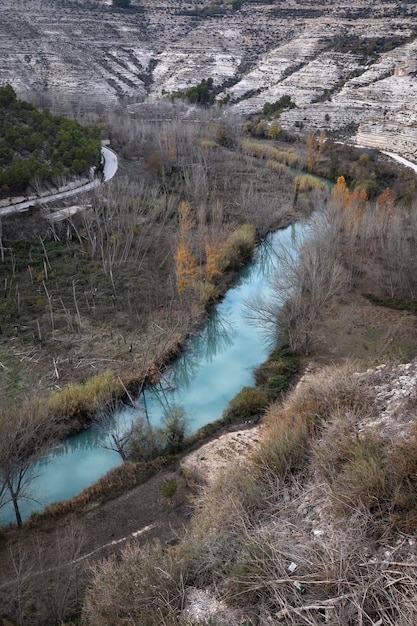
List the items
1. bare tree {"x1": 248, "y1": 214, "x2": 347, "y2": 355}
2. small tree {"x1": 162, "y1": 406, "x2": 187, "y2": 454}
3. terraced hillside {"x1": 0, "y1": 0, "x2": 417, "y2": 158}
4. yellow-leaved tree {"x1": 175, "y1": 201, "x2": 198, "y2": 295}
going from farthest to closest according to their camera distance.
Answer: terraced hillside {"x1": 0, "y1": 0, "x2": 417, "y2": 158}
yellow-leaved tree {"x1": 175, "y1": 201, "x2": 198, "y2": 295}
bare tree {"x1": 248, "y1": 214, "x2": 347, "y2": 355}
small tree {"x1": 162, "y1": 406, "x2": 187, "y2": 454}

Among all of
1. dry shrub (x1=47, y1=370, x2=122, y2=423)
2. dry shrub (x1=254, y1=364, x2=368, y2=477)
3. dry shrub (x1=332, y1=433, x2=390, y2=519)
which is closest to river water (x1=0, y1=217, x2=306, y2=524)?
dry shrub (x1=47, y1=370, x2=122, y2=423)

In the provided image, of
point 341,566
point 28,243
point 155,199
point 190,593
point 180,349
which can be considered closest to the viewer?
point 341,566

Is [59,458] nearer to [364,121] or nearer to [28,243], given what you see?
[28,243]

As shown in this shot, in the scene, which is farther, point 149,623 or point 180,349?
point 180,349

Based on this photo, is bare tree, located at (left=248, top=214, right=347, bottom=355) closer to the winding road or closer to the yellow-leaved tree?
the yellow-leaved tree

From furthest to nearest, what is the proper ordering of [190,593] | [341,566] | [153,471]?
[153,471] < [190,593] < [341,566]

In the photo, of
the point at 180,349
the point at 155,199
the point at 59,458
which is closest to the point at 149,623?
the point at 59,458

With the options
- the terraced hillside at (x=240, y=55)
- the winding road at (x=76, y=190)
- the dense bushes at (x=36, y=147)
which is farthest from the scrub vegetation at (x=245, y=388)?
the terraced hillside at (x=240, y=55)
